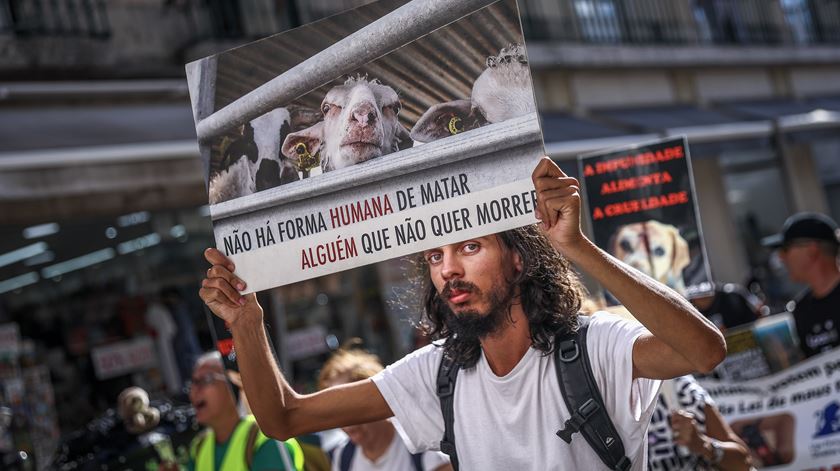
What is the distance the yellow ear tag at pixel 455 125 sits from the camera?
2869 mm

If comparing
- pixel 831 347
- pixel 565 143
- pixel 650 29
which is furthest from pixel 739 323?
pixel 650 29

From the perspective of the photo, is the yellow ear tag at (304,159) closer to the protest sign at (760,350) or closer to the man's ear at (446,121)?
the man's ear at (446,121)

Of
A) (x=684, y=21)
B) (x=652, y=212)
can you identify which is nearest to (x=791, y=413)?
(x=652, y=212)

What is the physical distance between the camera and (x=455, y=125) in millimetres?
2877

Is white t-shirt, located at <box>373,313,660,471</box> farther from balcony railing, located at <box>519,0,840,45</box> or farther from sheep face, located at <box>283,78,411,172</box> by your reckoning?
balcony railing, located at <box>519,0,840,45</box>

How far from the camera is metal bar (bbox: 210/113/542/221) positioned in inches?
109

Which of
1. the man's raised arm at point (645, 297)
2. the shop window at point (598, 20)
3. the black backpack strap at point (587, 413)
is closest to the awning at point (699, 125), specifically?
the shop window at point (598, 20)

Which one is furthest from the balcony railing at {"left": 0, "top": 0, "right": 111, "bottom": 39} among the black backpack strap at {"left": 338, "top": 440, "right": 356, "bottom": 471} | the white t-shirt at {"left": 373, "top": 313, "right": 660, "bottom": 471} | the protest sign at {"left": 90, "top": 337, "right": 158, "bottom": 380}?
the white t-shirt at {"left": 373, "top": 313, "right": 660, "bottom": 471}

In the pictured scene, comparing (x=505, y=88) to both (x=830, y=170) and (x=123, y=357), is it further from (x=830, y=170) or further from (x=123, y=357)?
(x=830, y=170)

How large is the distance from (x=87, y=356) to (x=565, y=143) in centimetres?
533

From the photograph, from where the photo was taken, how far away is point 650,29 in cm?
1828

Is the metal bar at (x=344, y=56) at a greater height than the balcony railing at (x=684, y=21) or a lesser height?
lesser

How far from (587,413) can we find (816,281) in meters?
3.70

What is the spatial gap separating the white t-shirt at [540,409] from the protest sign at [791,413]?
3.14 metres
